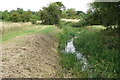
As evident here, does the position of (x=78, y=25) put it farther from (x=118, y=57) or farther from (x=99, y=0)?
(x=118, y=57)

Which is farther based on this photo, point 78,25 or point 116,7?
point 78,25

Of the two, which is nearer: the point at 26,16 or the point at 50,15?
the point at 50,15

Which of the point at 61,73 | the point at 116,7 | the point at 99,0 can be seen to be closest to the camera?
the point at 61,73

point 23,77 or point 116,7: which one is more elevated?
point 116,7

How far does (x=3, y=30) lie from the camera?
2098cm

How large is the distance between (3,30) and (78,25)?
89.0 ft

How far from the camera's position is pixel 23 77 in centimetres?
769

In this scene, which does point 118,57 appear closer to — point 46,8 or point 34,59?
point 34,59

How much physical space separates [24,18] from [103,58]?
109 feet

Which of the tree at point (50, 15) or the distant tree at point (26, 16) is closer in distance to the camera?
the tree at point (50, 15)

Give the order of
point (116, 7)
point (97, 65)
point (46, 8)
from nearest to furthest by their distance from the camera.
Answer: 1. point (97, 65)
2. point (116, 7)
3. point (46, 8)

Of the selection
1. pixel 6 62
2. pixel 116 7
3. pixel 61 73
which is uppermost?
pixel 116 7

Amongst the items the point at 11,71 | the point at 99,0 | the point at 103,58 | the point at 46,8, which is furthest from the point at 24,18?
the point at 11,71

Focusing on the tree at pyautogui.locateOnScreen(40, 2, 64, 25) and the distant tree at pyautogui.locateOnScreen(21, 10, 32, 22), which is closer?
→ the tree at pyautogui.locateOnScreen(40, 2, 64, 25)
